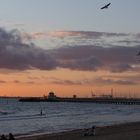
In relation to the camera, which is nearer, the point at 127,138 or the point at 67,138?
the point at 127,138

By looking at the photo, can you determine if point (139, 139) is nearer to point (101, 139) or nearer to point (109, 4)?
point (101, 139)

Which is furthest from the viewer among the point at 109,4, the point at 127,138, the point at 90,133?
the point at 90,133

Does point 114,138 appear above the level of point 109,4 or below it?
below

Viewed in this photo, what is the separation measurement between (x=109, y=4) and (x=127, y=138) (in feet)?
51.2

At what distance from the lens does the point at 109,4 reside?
24188mm

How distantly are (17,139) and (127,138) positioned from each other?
971 centimetres

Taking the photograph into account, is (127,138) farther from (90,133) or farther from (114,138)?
(90,133)

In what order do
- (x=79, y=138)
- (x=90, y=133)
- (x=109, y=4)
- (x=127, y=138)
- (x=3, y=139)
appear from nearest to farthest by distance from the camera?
(x=109, y=4), (x=3, y=139), (x=127, y=138), (x=79, y=138), (x=90, y=133)

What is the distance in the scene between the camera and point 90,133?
4228 centimetres

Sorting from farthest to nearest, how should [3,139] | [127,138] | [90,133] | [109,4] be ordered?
[90,133], [127,138], [3,139], [109,4]

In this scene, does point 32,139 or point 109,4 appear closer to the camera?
point 109,4

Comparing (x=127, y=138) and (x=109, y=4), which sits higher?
(x=109, y=4)

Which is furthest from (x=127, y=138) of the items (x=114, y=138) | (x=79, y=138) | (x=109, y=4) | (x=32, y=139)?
(x=109, y=4)

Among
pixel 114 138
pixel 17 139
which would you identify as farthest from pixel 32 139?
pixel 114 138
